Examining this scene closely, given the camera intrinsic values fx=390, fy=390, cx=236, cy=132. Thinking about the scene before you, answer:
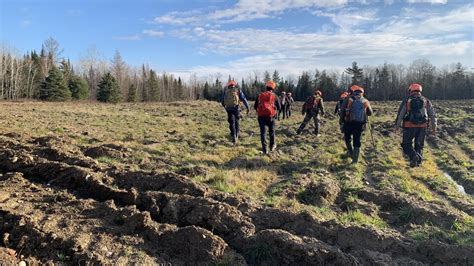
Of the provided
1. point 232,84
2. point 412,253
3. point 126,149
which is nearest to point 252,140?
point 232,84

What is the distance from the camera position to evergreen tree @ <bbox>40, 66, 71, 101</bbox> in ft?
160

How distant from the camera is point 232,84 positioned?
11648 mm

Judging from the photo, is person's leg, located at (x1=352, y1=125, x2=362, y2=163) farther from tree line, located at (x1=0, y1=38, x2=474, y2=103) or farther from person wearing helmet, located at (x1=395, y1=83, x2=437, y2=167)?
tree line, located at (x1=0, y1=38, x2=474, y2=103)

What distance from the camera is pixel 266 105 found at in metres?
10.1

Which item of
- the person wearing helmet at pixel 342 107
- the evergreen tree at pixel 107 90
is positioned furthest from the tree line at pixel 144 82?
the person wearing helmet at pixel 342 107

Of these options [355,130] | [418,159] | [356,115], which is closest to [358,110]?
[356,115]

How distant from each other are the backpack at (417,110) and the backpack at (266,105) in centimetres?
355

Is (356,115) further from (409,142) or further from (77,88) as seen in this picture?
(77,88)

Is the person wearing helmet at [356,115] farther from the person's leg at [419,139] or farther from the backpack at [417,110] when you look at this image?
the person's leg at [419,139]

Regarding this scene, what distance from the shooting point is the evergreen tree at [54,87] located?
4862 cm

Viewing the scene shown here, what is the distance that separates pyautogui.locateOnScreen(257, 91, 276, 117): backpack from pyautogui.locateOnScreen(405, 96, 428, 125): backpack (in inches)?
140

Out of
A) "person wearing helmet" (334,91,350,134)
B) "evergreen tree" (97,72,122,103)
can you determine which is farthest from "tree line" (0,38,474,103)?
"person wearing helmet" (334,91,350,134)

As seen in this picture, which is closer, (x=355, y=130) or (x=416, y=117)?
(x=416, y=117)

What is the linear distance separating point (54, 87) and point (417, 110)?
47633 mm
